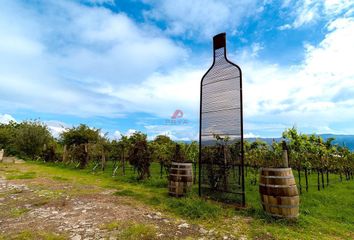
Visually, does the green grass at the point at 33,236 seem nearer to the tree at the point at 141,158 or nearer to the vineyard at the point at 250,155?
the vineyard at the point at 250,155

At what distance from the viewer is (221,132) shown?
4.99m

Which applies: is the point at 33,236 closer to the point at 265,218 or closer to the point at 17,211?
the point at 17,211

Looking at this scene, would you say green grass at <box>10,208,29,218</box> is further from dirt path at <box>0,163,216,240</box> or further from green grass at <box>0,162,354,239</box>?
green grass at <box>0,162,354,239</box>

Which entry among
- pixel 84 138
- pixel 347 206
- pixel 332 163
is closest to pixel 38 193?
pixel 347 206

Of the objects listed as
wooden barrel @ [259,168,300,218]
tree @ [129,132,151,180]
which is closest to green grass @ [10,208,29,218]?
tree @ [129,132,151,180]

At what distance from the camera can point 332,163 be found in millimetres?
9672

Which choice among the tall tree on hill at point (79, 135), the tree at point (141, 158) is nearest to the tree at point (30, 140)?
the tall tree on hill at point (79, 135)

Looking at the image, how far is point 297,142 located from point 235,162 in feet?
12.7

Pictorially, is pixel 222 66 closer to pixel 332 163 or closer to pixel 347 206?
pixel 347 206

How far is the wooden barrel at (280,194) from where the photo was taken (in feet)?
11.9

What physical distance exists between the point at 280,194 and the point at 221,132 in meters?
1.80

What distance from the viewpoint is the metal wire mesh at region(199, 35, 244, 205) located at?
4734 millimetres

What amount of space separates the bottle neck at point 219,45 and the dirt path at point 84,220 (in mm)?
3854

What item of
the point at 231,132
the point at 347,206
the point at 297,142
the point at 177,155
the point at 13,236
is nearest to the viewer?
the point at 13,236
